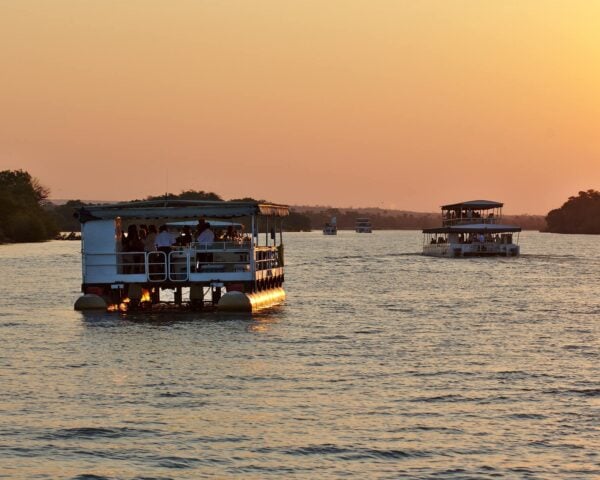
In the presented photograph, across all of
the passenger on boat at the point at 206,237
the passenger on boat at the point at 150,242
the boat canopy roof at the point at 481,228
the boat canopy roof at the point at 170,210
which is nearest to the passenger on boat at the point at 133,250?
the passenger on boat at the point at 150,242

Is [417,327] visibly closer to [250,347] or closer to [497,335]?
[497,335]

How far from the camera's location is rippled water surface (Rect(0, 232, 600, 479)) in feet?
65.2

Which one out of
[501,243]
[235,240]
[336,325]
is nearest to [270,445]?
[336,325]

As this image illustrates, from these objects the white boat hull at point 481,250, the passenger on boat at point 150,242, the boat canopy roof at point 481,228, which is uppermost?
the boat canopy roof at point 481,228

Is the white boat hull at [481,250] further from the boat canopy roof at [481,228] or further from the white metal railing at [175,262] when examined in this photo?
the white metal railing at [175,262]

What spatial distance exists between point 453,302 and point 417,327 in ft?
53.7

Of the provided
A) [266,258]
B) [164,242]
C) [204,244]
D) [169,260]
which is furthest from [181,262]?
[266,258]

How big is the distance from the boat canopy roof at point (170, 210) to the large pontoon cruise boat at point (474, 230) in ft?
274

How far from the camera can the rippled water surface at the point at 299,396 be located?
19859mm

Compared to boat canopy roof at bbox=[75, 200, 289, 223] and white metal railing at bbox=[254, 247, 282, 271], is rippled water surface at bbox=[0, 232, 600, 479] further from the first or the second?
boat canopy roof at bbox=[75, 200, 289, 223]

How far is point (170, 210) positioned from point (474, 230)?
8511 cm

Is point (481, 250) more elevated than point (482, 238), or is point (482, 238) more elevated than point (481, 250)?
point (482, 238)

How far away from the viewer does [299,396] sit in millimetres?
26250

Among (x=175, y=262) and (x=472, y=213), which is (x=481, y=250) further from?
(x=175, y=262)
